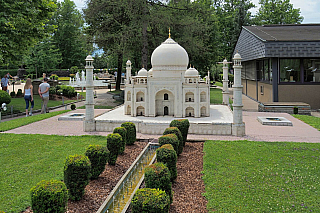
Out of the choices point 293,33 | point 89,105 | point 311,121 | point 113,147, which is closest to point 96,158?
point 113,147

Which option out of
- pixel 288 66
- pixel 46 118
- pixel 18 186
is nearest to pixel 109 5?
pixel 46 118

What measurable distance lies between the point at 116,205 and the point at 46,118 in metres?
13.6

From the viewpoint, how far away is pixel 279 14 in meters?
56.1

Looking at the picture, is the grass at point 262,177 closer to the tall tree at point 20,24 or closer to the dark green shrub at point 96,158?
the dark green shrub at point 96,158

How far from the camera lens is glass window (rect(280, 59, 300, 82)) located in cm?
2344

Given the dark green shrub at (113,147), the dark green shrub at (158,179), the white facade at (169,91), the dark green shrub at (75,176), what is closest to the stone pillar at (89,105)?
the white facade at (169,91)

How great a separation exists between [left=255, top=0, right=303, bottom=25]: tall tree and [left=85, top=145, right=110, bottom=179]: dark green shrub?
5496 cm

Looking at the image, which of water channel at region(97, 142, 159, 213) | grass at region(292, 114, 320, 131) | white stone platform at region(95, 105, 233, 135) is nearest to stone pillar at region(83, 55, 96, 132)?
white stone platform at region(95, 105, 233, 135)

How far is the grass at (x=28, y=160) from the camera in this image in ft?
24.3

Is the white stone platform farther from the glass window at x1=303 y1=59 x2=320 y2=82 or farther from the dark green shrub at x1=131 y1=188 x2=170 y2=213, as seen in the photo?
the glass window at x1=303 y1=59 x2=320 y2=82

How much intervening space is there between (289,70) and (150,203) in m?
21.6

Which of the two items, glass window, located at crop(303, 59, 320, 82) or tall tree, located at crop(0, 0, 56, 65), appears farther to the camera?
glass window, located at crop(303, 59, 320, 82)

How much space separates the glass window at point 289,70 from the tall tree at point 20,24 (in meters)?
19.1

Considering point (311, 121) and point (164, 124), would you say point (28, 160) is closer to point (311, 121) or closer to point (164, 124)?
point (164, 124)
